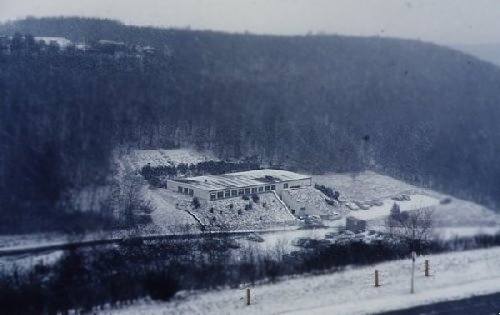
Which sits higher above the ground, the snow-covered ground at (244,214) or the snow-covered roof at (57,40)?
the snow-covered roof at (57,40)

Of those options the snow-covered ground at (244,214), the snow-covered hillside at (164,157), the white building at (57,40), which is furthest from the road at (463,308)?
the white building at (57,40)

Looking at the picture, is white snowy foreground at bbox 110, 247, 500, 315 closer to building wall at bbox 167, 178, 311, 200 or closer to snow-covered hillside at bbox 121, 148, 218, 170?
building wall at bbox 167, 178, 311, 200

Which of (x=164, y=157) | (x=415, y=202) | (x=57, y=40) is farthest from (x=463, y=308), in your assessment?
(x=57, y=40)

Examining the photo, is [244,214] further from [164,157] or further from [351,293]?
[351,293]

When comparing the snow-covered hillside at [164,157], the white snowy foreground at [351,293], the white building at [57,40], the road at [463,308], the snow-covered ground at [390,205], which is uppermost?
the white building at [57,40]

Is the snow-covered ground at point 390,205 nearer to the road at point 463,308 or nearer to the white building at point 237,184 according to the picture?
the white building at point 237,184

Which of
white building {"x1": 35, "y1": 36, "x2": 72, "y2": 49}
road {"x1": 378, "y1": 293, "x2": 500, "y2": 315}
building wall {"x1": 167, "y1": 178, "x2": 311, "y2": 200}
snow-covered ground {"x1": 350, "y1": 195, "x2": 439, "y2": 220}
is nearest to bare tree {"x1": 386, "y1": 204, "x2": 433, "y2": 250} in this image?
snow-covered ground {"x1": 350, "y1": 195, "x2": 439, "y2": 220}

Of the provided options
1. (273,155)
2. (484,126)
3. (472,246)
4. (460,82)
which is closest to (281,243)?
(472,246)
